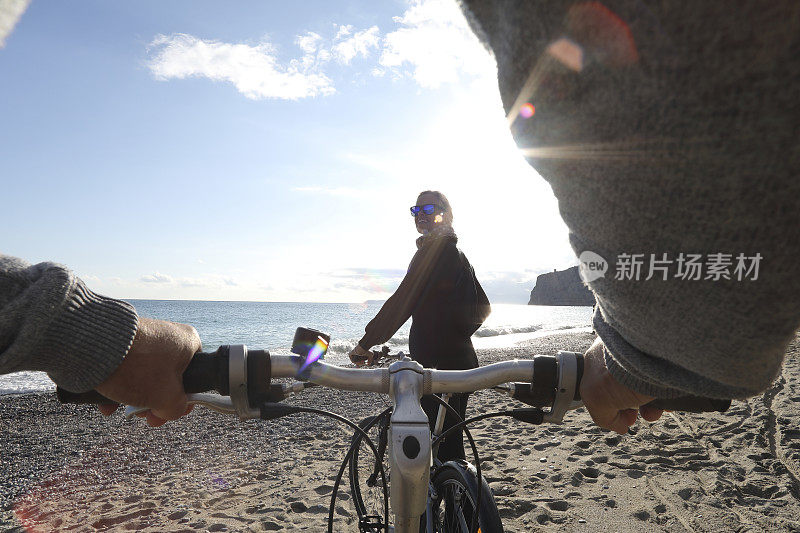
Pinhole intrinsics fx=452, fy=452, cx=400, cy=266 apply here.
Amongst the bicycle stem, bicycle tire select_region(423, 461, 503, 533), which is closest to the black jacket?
bicycle tire select_region(423, 461, 503, 533)

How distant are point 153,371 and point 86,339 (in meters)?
0.21

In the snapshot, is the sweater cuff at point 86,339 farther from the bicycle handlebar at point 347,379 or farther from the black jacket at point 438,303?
the black jacket at point 438,303

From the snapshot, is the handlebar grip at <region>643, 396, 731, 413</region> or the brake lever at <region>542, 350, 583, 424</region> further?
the brake lever at <region>542, 350, 583, 424</region>

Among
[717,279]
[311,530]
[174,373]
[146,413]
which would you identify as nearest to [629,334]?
[717,279]

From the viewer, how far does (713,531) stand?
4113 millimetres

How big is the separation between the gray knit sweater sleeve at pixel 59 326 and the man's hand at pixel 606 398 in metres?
1.42

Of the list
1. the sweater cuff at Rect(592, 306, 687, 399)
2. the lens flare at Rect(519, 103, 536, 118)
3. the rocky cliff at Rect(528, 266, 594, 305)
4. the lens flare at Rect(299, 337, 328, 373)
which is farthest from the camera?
the rocky cliff at Rect(528, 266, 594, 305)

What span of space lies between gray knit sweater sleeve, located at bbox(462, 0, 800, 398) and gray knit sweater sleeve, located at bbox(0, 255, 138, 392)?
3.79ft

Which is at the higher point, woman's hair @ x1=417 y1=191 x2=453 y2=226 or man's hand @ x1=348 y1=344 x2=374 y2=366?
woman's hair @ x1=417 y1=191 x2=453 y2=226

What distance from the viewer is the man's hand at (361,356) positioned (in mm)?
2936

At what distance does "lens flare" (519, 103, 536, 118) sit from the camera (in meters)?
0.76

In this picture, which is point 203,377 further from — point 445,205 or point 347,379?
point 445,205

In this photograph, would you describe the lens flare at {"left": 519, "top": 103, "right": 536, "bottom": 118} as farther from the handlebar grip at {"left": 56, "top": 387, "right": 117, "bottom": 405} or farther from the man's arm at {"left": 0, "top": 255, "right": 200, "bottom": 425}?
the handlebar grip at {"left": 56, "top": 387, "right": 117, "bottom": 405}

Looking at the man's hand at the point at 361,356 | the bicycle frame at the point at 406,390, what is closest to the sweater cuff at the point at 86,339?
the bicycle frame at the point at 406,390
